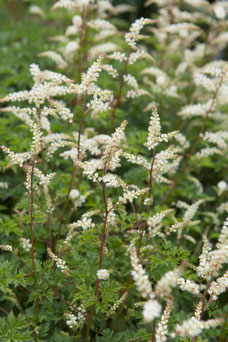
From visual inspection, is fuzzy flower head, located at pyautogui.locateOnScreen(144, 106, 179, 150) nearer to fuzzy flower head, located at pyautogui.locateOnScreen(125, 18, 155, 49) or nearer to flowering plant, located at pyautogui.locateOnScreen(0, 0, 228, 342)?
flowering plant, located at pyautogui.locateOnScreen(0, 0, 228, 342)

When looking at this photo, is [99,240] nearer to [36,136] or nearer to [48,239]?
[36,136]

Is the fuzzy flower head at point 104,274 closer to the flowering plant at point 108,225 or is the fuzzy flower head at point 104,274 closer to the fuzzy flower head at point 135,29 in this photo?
the flowering plant at point 108,225

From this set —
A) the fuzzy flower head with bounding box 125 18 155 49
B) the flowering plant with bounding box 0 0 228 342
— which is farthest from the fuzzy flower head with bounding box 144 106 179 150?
the fuzzy flower head with bounding box 125 18 155 49

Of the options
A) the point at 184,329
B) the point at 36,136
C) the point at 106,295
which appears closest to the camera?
the point at 184,329

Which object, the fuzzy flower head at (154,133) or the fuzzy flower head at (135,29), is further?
the fuzzy flower head at (135,29)

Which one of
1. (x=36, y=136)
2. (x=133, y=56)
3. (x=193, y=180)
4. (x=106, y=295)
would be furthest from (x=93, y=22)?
(x=106, y=295)

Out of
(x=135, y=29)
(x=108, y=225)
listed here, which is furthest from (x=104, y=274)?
(x=135, y=29)

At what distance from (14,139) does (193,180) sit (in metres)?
2.45

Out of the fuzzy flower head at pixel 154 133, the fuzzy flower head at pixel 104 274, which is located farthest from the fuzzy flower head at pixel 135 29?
the fuzzy flower head at pixel 104 274

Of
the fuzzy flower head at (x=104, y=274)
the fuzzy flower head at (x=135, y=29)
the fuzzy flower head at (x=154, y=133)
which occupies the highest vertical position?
the fuzzy flower head at (x=135, y=29)

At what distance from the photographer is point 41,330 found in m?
2.84

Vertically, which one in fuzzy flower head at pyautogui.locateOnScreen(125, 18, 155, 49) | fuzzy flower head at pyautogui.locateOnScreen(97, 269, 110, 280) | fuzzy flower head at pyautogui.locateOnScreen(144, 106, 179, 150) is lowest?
fuzzy flower head at pyautogui.locateOnScreen(97, 269, 110, 280)

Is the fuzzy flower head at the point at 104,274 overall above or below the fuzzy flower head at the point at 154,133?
below

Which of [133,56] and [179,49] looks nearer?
[133,56]
